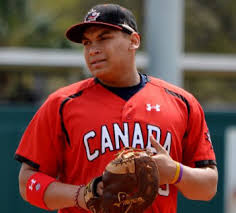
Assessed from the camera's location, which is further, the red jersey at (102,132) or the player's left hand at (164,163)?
the red jersey at (102,132)

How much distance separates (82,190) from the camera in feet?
7.76

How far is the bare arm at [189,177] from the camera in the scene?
238 centimetres

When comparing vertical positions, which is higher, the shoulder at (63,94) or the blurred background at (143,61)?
the shoulder at (63,94)

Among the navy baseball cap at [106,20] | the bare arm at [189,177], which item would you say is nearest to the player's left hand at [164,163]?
the bare arm at [189,177]

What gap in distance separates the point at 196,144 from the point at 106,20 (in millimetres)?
745

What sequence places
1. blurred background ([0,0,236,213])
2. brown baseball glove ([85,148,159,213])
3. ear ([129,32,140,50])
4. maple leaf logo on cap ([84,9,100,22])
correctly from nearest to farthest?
brown baseball glove ([85,148,159,213]) < maple leaf logo on cap ([84,9,100,22]) < ear ([129,32,140,50]) < blurred background ([0,0,236,213])

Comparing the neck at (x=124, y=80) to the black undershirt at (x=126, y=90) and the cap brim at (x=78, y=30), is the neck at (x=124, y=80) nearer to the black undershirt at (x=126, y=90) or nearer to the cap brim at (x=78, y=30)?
the black undershirt at (x=126, y=90)

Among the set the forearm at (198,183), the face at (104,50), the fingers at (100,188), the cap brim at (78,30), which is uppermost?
the cap brim at (78,30)

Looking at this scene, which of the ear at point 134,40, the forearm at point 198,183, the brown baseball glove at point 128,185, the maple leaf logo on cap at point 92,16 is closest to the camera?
the brown baseball glove at point 128,185

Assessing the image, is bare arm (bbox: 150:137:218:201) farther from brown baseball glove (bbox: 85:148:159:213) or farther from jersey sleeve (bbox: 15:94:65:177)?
jersey sleeve (bbox: 15:94:65:177)

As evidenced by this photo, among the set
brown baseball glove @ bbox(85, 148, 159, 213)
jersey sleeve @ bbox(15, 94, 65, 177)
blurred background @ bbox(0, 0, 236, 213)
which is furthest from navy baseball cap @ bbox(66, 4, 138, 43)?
blurred background @ bbox(0, 0, 236, 213)

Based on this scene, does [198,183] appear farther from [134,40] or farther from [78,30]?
[78,30]

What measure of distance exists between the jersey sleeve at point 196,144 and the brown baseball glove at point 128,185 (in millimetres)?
470

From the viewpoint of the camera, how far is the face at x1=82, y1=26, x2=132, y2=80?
8.45ft
